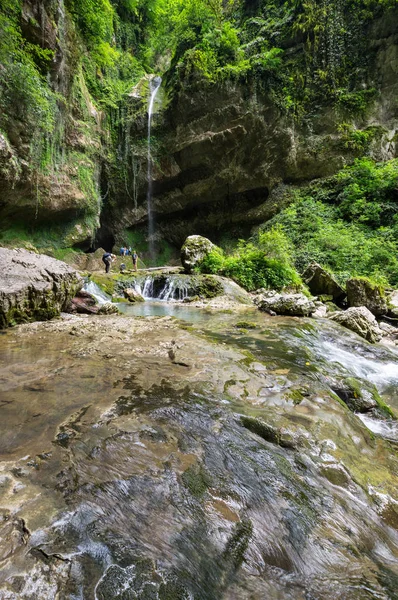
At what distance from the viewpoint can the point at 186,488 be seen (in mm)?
1368

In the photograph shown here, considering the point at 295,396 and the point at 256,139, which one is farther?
the point at 256,139

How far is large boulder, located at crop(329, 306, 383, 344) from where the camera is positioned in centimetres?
608

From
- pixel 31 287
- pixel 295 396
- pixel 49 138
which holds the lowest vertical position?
pixel 295 396

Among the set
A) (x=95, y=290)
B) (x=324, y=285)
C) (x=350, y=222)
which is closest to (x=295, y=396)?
(x=324, y=285)

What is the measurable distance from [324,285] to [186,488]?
9632mm

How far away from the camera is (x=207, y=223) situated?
20.6 m

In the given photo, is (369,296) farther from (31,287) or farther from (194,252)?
(31,287)

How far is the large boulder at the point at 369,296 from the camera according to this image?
8.02 metres

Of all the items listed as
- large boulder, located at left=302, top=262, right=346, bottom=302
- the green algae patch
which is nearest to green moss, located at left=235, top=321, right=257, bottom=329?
large boulder, located at left=302, top=262, right=346, bottom=302

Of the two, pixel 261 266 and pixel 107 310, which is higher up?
pixel 261 266

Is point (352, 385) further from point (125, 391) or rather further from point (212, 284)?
point (212, 284)

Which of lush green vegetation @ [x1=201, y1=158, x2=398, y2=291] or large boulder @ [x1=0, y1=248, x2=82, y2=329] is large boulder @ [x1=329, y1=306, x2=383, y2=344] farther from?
large boulder @ [x1=0, y1=248, x2=82, y2=329]

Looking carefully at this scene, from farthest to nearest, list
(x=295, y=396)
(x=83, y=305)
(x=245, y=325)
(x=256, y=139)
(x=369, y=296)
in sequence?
1. (x=256, y=139)
2. (x=369, y=296)
3. (x=83, y=305)
4. (x=245, y=325)
5. (x=295, y=396)

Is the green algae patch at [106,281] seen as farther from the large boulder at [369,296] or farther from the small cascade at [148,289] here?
the large boulder at [369,296]
